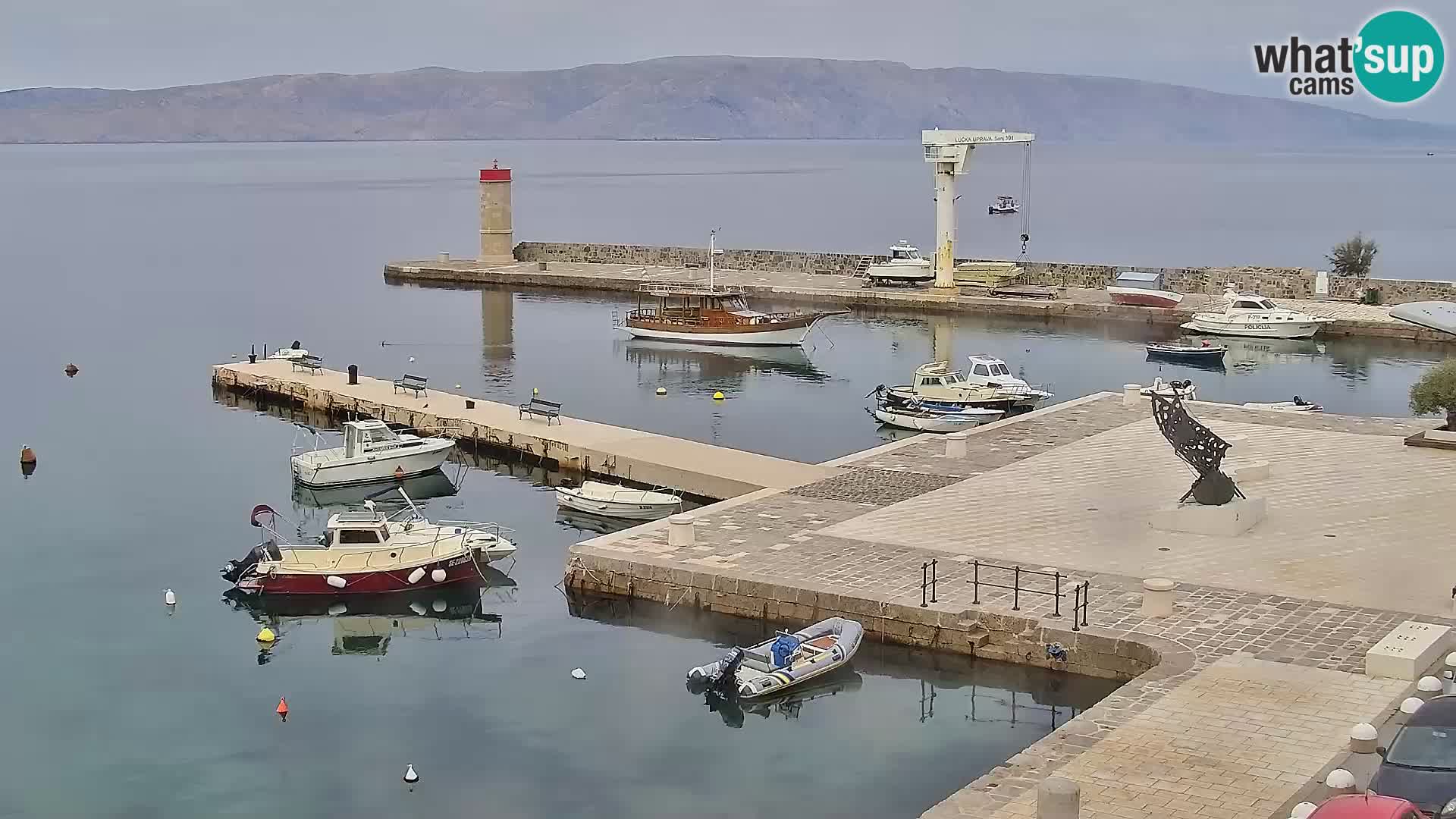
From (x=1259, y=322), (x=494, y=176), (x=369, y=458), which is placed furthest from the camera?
(x=494, y=176)

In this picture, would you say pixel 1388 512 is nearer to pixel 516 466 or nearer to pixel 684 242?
pixel 516 466

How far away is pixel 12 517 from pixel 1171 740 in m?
22.5

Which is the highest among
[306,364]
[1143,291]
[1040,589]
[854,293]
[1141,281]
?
[1141,281]

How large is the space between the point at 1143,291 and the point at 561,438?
28.2 m

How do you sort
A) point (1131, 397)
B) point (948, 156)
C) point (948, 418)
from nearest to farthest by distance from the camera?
point (1131, 397) < point (948, 418) < point (948, 156)

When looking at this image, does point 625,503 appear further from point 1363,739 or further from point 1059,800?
point 1059,800

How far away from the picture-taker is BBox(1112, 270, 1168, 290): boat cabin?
2306 inches

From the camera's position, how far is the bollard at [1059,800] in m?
13.3

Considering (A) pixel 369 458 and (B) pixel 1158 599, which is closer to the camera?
(B) pixel 1158 599

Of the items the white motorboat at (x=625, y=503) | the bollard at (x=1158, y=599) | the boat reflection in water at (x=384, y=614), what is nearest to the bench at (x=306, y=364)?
the white motorboat at (x=625, y=503)

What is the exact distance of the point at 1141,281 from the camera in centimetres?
5875

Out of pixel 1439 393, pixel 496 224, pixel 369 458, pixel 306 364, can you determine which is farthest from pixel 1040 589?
pixel 496 224

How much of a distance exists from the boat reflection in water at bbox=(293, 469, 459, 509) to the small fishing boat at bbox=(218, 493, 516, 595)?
21.6 feet

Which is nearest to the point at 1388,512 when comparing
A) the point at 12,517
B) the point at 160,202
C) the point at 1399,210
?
the point at 12,517
